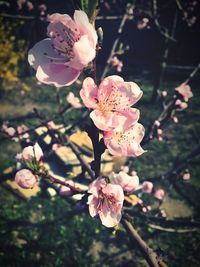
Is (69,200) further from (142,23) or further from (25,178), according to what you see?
(142,23)

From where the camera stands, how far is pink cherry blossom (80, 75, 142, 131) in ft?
3.87

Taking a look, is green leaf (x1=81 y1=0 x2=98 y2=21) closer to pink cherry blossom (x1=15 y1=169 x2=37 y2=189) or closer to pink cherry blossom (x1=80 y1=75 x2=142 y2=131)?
pink cherry blossom (x1=80 y1=75 x2=142 y2=131)

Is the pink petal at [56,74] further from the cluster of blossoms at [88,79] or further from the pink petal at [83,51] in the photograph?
the pink petal at [83,51]

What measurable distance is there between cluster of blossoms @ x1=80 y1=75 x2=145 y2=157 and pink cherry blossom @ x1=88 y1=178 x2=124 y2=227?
29 centimetres

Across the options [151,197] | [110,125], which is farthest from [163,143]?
[110,125]

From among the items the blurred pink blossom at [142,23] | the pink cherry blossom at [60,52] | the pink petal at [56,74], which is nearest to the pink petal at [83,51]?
the pink cherry blossom at [60,52]

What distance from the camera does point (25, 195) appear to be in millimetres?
4453

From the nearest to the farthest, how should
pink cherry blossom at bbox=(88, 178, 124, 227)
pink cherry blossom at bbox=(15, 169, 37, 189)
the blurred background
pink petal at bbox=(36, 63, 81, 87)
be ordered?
pink petal at bbox=(36, 63, 81, 87)
pink cherry blossom at bbox=(88, 178, 124, 227)
pink cherry blossom at bbox=(15, 169, 37, 189)
the blurred background

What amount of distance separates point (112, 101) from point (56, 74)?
1.03 ft

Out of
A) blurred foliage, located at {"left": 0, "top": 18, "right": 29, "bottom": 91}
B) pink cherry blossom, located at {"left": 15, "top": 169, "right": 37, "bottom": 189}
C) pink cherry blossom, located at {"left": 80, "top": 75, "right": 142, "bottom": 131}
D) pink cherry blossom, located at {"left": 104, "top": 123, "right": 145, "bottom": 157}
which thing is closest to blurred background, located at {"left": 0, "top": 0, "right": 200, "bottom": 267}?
blurred foliage, located at {"left": 0, "top": 18, "right": 29, "bottom": 91}

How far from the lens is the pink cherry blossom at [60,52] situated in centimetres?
101

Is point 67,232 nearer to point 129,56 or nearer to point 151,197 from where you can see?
point 151,197

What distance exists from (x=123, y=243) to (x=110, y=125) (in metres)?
3.23

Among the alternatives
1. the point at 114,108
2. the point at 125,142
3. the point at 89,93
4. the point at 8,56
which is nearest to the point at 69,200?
the point at 125,142
